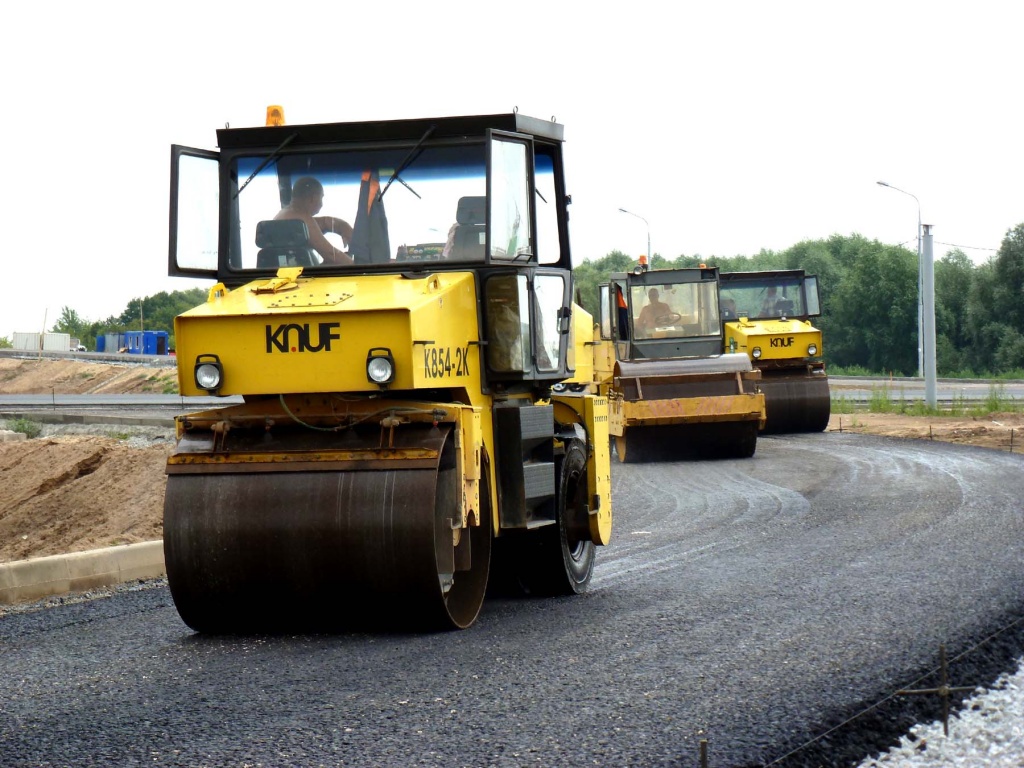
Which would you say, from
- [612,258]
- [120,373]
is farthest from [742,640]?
[612,258]

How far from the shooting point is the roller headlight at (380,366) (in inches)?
234

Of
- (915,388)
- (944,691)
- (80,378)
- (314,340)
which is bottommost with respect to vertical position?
(915,388)

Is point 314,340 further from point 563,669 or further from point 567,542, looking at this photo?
point 567,542

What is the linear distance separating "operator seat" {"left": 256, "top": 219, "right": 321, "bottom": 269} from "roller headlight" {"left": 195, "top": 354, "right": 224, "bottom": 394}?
42.5 inches

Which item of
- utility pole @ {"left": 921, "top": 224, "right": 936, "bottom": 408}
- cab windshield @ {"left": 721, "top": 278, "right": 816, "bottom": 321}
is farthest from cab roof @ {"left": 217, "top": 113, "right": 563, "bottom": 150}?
utility pole @ {"left": 921, "top": 224, "right": 936, "bottom": 408}

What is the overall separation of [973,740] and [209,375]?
3573 millimetres

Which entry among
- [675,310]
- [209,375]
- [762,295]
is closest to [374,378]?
[209,375]

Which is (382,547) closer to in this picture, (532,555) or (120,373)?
(532,555)

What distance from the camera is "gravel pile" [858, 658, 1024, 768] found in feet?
15.9

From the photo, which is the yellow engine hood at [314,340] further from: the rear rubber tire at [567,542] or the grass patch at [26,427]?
the grass patch at [26,427]

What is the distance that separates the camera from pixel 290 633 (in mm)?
6441

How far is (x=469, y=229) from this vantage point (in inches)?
272

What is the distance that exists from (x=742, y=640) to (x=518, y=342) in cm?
188

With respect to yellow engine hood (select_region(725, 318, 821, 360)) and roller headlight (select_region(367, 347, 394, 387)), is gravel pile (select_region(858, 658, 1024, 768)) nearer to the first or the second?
roller headlight (select_region(367, 347, 394, 387))
